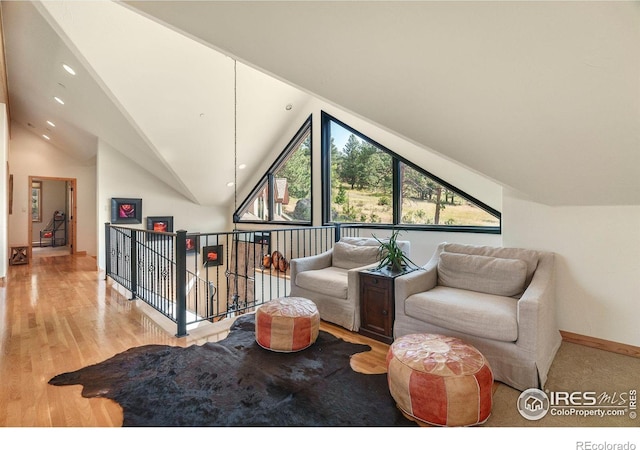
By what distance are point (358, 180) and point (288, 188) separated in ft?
6.00

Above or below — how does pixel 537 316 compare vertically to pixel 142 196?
below

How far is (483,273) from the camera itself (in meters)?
2.70

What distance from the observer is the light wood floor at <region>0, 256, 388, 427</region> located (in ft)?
5.90

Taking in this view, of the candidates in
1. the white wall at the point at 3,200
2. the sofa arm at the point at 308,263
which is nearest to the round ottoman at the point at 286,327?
the sofa arm at the point at 308,263

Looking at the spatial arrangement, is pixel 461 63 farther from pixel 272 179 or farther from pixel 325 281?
pixel 272 179

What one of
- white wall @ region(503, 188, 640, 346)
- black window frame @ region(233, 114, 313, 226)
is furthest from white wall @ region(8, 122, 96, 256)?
white wall @ region(503, 188, 640, 346)

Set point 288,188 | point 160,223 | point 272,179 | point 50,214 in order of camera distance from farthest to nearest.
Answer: point 50,214, point 160,223, point 272,179, point 288,188

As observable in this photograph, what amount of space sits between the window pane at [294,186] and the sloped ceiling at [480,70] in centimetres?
355

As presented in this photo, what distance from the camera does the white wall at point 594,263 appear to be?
2.49m

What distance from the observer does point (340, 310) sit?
3109mm

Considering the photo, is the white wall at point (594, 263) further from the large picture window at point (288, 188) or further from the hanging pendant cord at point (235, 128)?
the hanging pendant cord at point (235, 128)

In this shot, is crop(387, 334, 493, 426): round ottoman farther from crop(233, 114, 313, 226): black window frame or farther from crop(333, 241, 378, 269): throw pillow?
crop(233, 114, 313, 226): black window frame

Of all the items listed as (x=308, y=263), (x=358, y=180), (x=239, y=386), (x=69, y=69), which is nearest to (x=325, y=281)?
(x=308, y=263)

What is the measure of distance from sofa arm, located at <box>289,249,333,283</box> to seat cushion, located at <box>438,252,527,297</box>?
1402 millimetres
